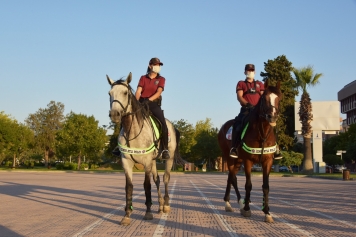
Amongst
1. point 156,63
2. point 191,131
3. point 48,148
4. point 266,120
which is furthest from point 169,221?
point 48,148

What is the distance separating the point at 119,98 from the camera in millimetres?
10453

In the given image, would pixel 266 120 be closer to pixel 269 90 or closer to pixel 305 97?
pixel 269 90

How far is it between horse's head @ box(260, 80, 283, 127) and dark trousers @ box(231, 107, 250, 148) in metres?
1.19

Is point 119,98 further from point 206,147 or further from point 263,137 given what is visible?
point 206,147

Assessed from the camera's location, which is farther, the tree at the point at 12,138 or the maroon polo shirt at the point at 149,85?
the tree at the point at 12,138

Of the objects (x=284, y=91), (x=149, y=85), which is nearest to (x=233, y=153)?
(x=149, y=85)

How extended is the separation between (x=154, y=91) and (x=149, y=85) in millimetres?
179

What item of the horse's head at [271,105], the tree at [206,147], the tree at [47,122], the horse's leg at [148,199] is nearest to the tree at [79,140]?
the tree at [206,147]

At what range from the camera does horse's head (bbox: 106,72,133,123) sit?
33.4 ft

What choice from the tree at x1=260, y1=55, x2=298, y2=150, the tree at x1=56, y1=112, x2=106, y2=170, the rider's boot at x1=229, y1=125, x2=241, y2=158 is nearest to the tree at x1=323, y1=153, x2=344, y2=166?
the tree at x1=260, y1=55, x2=298, y2=150

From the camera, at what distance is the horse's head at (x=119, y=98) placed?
10188 millimetres

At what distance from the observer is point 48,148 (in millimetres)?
132000

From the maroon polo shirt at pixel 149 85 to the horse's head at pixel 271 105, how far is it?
256cm

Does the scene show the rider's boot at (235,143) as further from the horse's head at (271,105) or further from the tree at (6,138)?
the tree at (6,138)
